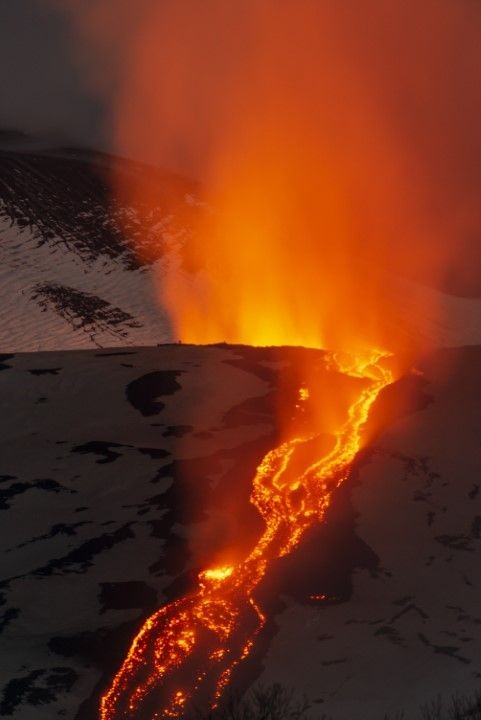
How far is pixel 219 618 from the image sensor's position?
14594 millimetres

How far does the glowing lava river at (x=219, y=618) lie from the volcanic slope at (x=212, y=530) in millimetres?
247

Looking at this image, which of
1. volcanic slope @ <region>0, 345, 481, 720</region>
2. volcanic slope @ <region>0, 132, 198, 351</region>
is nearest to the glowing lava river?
volcanic slope @ <region>0, 345, 481, 720</region>

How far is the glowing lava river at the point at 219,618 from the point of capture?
12430 mm

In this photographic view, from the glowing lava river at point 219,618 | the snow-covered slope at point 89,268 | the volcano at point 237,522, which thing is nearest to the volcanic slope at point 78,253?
the snow-covered slope at point 89,268

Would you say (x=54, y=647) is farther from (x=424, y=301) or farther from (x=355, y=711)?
(x=424, y=301)

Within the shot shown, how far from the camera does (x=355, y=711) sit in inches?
469

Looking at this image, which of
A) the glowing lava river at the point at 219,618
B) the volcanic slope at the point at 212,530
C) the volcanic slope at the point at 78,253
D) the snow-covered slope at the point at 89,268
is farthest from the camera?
the snow-covered slope at the point at 89,268

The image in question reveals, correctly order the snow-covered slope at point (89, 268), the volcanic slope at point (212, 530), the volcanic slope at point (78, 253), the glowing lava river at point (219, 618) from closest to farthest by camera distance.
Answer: the glowing lava river at point (219, 618) → the volcanic slope at point (212, 530) → the volcanic slope at point (78, 253) → the snow-covered slope at point (89, 268)

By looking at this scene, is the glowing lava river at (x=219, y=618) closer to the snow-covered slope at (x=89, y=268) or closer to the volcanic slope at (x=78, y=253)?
the snow-covered slope at (x=89, y=268)

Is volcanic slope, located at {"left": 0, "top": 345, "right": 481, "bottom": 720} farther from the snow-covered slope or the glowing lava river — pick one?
the snow-covered slope

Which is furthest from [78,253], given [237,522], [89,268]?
[237,522]

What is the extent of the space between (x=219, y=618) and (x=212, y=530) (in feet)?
10.2

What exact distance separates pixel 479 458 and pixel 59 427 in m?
8.57

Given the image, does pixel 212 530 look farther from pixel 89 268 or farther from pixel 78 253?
pixel 78 253
